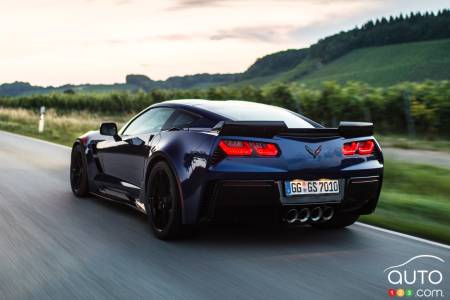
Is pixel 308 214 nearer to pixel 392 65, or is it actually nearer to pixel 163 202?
pixel 163 202

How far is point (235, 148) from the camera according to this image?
5266mm

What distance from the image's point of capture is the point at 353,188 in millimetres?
5660

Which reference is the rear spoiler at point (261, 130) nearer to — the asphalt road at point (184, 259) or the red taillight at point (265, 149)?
the red taillight at point (265, 149)

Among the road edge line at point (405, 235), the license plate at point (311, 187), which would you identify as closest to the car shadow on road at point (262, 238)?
the road edge line at point (405, 235)

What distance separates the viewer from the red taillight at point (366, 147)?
5824 millimetres

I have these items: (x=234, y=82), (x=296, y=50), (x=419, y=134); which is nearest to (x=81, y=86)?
(x=234, y=82)

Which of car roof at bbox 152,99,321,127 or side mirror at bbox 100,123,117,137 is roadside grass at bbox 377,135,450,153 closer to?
car roof at bbox 152,99,321,127

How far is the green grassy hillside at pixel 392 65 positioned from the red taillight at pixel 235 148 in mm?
71104

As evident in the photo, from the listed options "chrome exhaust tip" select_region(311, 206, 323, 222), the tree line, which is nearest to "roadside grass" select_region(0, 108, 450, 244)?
"chrome exhaust tip" select_region(311, 206, 323, 222)

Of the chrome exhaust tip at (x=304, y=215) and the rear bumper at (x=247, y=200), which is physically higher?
the rear bumper at (x=247, y=200)

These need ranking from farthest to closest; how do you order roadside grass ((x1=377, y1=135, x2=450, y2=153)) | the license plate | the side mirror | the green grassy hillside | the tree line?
the green grassy hillside, the tree line, roadside grass ((x1=377, y1=135, x2=450, y2=153)), the side mirror, the license plate

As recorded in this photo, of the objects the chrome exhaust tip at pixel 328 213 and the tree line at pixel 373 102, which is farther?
the tree line at pixel 373 102

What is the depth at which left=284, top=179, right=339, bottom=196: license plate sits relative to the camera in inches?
209

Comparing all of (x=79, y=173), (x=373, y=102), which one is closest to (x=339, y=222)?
(x=79, y=173)
